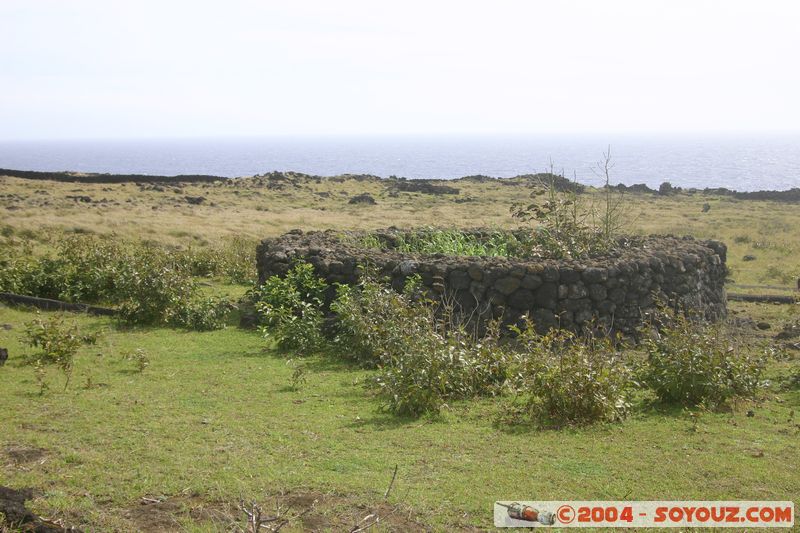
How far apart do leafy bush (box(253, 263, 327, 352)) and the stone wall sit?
1.23 feet

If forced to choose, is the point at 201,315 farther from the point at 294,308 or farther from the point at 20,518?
the point at 20,518

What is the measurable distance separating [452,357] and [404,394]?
0.85 meters

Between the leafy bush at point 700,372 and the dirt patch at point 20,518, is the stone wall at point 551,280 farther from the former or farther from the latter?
the dirt patch at point 20,518

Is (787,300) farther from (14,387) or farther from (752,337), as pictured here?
(14,387)

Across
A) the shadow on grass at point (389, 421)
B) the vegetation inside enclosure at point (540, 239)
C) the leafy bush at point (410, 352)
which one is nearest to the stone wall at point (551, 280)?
the vegetation inside enclosure at point (540, 239)

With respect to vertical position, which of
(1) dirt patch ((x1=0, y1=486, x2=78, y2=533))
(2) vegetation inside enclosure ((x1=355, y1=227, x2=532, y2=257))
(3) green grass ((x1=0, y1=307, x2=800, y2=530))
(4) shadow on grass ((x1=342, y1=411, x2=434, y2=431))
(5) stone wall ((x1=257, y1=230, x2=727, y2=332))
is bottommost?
(4) shadow on grass ((x1=342, y1=411, x2=434, y2=431))

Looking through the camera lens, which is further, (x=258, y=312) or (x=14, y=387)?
(x=258, y=312)

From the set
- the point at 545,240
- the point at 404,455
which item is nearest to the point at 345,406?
the point at 404,455

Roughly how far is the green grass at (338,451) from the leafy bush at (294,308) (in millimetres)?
1776

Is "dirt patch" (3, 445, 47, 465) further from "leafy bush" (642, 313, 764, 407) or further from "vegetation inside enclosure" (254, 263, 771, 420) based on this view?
"leafy bush" (642, 313, 764, 407)

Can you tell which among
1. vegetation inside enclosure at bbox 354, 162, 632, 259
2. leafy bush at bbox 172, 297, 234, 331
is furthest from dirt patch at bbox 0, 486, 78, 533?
vegetation inside enclosure at bbox 354, 162, 632, 259

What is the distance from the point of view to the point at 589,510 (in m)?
5.52

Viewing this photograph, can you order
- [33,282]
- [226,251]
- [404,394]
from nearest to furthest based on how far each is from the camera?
1. [404,394]
2. [33,282]
3. [226,251]

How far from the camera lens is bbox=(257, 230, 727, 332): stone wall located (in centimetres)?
1165
